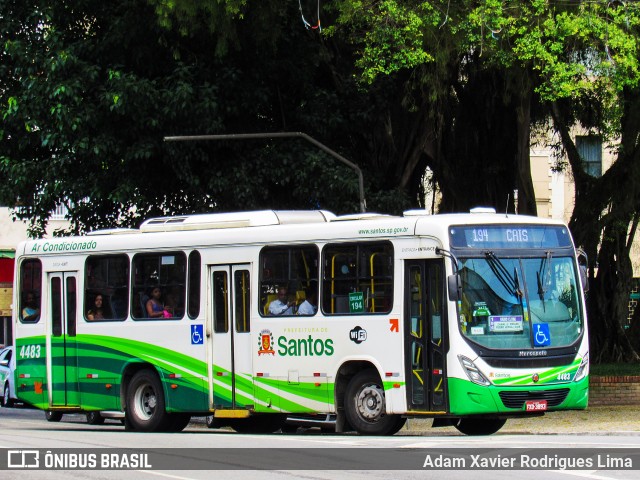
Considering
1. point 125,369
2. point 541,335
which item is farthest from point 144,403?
point 541,335

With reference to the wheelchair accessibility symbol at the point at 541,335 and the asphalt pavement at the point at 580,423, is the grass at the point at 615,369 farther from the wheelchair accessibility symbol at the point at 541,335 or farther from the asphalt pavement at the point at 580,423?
the wheelchair accessibility symbol at the point at 541,335

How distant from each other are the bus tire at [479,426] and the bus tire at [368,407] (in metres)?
1.48

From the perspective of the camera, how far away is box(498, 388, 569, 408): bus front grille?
16.7 metres

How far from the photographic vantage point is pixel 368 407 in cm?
1772

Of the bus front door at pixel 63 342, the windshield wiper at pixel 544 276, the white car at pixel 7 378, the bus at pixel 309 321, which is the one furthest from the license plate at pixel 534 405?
the white car at pixel 7 378

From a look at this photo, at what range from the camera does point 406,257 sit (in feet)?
56.8

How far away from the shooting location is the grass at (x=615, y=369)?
92.0ft

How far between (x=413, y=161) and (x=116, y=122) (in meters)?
6.73

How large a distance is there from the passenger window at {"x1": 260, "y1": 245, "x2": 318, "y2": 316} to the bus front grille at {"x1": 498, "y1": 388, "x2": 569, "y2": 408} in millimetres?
3130

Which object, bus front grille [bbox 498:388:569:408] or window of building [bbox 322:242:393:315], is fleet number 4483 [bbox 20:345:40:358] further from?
bus front grille [bbox 498:388:569:408]

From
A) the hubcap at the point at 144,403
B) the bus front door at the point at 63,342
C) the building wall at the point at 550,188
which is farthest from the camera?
the building wall at the point at 550,188

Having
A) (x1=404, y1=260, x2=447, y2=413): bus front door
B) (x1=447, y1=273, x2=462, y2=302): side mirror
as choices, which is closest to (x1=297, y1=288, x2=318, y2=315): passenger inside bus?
(x1=404, y1=260, x2=447, y2=413): bus front door

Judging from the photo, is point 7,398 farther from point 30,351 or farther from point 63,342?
point 63,342

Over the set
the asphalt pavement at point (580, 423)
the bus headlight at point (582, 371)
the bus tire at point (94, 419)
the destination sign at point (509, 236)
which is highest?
the destination sign at point (509, 236)
